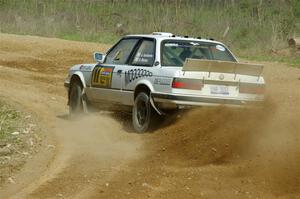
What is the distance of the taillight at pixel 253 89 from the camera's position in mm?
11062

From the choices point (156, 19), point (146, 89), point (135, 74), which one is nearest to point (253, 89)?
point (146, 89)

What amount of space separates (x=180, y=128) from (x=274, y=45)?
17.1m

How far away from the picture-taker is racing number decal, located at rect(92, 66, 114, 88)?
12.3m

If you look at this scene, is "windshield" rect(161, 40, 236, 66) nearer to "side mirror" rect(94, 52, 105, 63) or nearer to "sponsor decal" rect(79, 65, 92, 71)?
"side mirror" rect(94, 52, 105, 63)

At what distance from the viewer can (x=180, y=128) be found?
10.6 metres

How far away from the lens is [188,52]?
11.6m

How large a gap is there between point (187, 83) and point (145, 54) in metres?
1.34

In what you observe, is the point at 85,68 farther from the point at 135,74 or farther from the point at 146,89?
the point at 146,89

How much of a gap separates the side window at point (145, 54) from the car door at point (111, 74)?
0.68ft

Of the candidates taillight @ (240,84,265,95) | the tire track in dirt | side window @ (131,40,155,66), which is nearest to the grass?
the tire track in dirt

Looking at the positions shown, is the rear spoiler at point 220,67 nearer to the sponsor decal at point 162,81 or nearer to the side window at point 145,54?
the sponsor decal at point 162,81

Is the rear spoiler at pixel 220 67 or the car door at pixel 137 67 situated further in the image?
the car door at pixel 137 67

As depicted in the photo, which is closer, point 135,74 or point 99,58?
point 135,74

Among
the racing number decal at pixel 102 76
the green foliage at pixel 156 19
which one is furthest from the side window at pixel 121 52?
the green foliage at pixel 156 19
